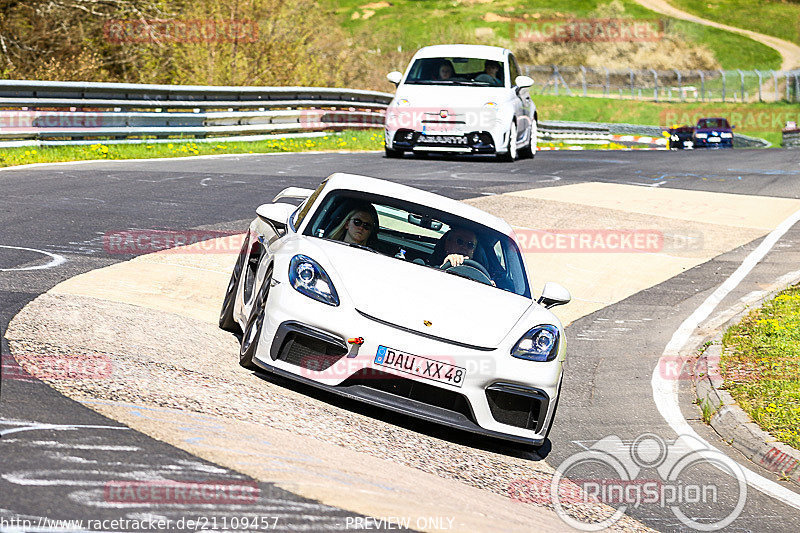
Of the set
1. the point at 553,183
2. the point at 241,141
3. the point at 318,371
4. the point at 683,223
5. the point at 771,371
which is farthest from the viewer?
the point at 241,141

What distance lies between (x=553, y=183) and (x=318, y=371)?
40.6 feet

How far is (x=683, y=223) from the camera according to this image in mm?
15133

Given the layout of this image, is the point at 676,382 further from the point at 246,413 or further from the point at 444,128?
the point at 444,128

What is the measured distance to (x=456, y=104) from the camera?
18516mm

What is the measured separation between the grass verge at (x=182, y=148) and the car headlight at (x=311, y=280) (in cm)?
1116

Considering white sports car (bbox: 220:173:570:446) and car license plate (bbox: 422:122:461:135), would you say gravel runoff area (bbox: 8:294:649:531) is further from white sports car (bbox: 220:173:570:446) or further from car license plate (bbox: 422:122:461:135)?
car license plate (bbox: 422:122:461:135)

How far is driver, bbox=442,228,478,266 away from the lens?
724 centimetres

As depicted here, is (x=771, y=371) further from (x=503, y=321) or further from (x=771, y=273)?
(x=771, y=273)

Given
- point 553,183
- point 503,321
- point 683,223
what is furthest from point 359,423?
point 553,183

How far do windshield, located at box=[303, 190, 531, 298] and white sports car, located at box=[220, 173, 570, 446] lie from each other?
2cm
